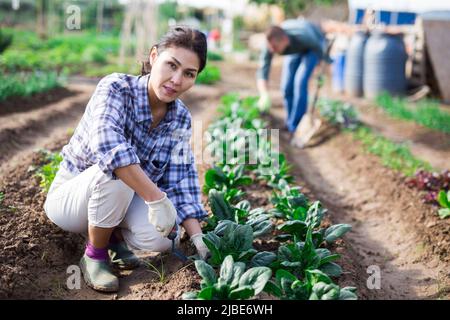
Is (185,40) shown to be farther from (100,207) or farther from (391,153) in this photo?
(391,153)

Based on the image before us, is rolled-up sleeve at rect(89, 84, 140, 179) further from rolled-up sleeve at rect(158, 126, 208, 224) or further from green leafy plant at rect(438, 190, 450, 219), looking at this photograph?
green leafy plant at rect(438, 190, 450, 219)

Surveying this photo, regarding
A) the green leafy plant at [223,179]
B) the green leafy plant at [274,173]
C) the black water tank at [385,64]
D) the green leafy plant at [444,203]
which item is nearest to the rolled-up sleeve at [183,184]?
the green leafy plant at [223,179]

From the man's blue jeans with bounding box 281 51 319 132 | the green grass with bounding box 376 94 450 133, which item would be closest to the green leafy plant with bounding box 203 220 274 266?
the man's blue jeans with bounding box 281 51 319 132

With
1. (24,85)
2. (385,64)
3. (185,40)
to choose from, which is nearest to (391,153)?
(185,40)

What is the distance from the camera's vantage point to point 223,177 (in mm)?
3205

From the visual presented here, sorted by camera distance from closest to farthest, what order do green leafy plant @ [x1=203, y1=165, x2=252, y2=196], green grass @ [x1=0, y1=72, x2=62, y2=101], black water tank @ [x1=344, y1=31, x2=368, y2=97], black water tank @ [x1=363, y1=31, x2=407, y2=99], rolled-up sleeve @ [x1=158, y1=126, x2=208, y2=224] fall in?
rolled-up sleeve @ [x1=158, y1=126, x2=208, y2=224], green leafy plant @ [x1=203, y1=165, x2=252, y2=196], green grass @ [x1=0, y1=72, x2=62, y2=101], black water tank @ [x1=363, y1=31, x2=407, y2=99], black water tank @ [x1=344, y1=31, x2=368, y2=97]

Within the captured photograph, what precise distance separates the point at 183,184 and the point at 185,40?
678 millimetres

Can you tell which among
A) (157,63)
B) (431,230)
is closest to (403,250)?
(431,230)

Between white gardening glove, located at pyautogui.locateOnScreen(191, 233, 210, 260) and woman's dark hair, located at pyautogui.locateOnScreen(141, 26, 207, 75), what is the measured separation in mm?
773

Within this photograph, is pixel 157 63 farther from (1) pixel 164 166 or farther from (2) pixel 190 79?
(1) pixel 164 166

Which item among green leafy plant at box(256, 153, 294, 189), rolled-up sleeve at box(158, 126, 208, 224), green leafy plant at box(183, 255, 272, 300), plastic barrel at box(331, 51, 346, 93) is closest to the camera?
green leafy plant at box(183, 255, 272, 300)

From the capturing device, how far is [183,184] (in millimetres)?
2475

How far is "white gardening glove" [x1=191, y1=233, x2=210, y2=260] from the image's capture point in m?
2.27

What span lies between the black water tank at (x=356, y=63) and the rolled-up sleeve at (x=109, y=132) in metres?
7.02
